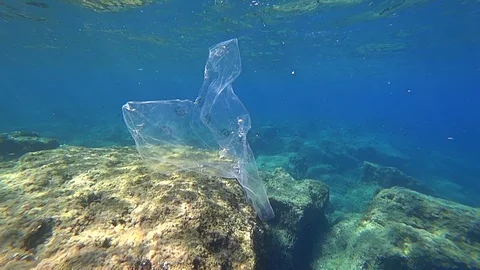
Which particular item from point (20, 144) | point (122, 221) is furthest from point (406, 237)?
point (20, 144)

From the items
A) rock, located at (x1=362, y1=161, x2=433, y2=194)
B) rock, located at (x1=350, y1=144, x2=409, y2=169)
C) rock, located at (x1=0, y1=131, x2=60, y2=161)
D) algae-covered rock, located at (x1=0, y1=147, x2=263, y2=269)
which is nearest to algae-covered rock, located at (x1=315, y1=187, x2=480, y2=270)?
algae-covered rock, located at (x1=0, y1=147, x2=263, y2=269)

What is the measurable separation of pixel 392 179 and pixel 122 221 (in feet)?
49.9

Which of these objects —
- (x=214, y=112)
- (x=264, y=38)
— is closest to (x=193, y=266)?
(x=214, y=112)

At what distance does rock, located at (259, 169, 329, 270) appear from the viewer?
4.99 metres

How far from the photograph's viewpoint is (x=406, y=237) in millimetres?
5520

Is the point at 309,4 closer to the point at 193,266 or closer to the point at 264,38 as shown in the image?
the point at 264,38

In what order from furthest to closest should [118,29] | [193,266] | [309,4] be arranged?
[118,29] → [309,4] → [193,266]

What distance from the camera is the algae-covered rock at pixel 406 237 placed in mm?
5117

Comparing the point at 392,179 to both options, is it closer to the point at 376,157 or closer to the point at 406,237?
the point at 376,157

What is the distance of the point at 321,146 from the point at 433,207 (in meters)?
16.3

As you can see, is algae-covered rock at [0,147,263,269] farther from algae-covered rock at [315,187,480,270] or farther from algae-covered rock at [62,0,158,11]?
algae-covered rock at [62,0,158,11]

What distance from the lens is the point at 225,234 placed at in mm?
2738

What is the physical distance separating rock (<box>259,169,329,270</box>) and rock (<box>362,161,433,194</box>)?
934cm

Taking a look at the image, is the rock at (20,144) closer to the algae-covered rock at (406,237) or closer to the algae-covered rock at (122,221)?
the algae-covered rock at (122,221)
